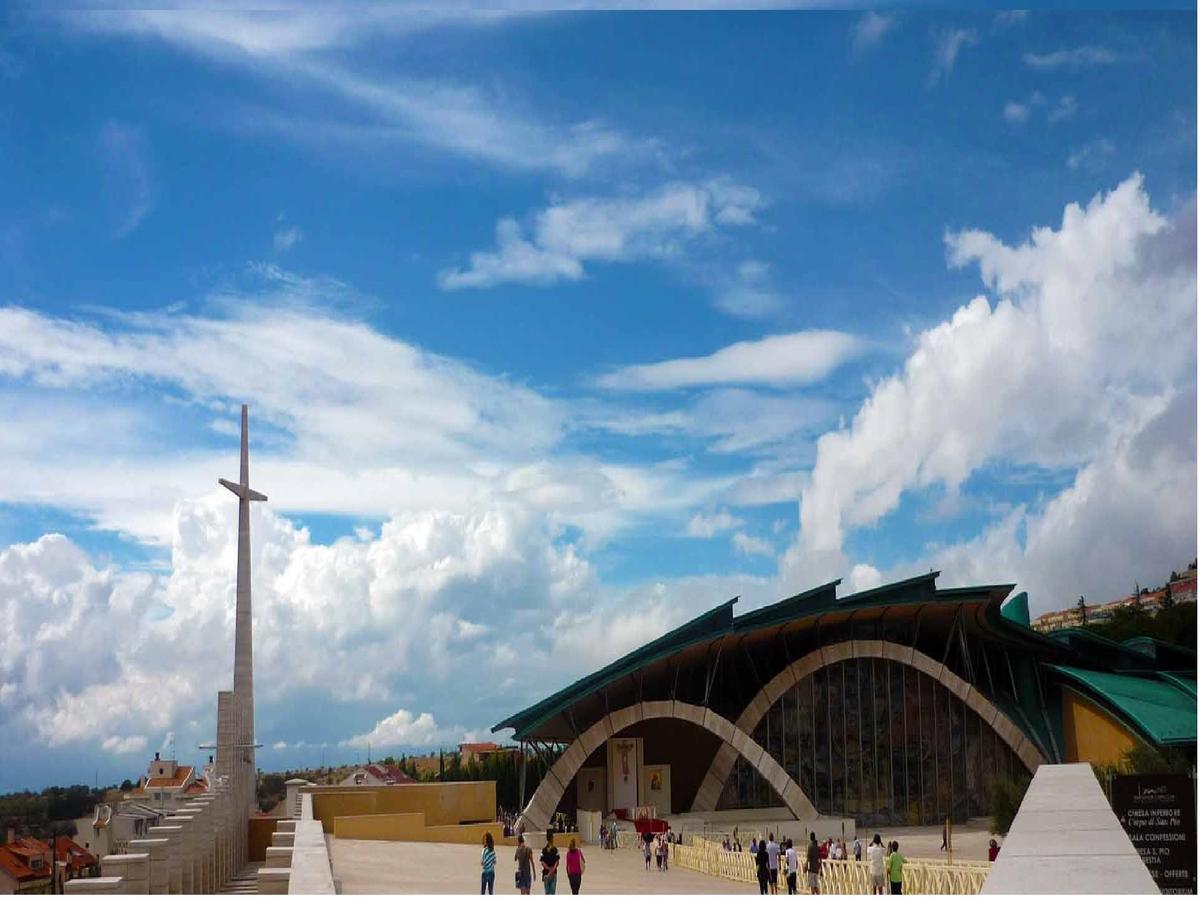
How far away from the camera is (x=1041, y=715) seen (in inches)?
1987

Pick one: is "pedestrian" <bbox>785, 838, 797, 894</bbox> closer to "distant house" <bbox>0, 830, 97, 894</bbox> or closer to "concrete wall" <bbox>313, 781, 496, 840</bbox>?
"concrete wall" <bbox>313, 781, 496, 840</bbox>

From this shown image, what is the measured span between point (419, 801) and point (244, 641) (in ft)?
36.0

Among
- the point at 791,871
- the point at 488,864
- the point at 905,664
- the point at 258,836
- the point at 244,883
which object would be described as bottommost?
the point at 244,883

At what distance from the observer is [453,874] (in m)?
27.2

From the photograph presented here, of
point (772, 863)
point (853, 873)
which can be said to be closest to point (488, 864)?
point (772, 863)

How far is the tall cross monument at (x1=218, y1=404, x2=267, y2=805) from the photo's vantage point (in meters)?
46.5

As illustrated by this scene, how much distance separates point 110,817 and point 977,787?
29.7 m

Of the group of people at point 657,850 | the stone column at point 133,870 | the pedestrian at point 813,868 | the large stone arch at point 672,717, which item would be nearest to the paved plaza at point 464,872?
the group of people at point 657,850

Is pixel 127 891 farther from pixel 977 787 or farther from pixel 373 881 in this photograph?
pixel 977 787

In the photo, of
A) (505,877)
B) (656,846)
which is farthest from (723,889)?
(656,846)

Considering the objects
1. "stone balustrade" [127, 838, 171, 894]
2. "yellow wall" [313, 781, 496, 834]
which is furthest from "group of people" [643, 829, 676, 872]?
"stone balustrade" [127, 838, 171, 894]

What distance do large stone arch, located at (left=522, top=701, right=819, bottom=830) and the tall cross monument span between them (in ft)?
31.8

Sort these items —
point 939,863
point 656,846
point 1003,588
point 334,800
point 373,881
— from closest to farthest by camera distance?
point 373,881 → point 939,863 → point 656,846 → point 334,800 → point 1003,588

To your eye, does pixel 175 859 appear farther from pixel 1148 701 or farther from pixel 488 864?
pixel 1148 701
